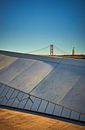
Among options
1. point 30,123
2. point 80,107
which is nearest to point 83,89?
point 80,107

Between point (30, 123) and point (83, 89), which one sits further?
point (83, 89)

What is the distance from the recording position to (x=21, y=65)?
15992 millimetres

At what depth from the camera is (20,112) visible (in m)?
10.7

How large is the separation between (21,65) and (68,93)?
6.74m

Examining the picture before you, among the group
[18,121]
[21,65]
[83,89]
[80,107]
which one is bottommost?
[18,121]

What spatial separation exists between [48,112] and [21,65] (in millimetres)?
6959

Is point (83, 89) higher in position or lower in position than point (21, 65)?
lower

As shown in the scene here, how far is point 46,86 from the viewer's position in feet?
39.2

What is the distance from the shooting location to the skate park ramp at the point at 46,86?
392 inches

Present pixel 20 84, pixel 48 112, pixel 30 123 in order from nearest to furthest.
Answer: pixel 30 123
pixel 48 112
pixel 20 84

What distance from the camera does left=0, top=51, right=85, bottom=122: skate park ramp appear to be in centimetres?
995

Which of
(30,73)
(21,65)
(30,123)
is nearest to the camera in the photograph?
(30,123)

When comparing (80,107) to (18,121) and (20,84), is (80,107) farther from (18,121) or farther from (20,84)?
(20,84)

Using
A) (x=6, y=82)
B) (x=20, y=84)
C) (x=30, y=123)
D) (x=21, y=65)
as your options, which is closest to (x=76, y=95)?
(x=30, y=123)
